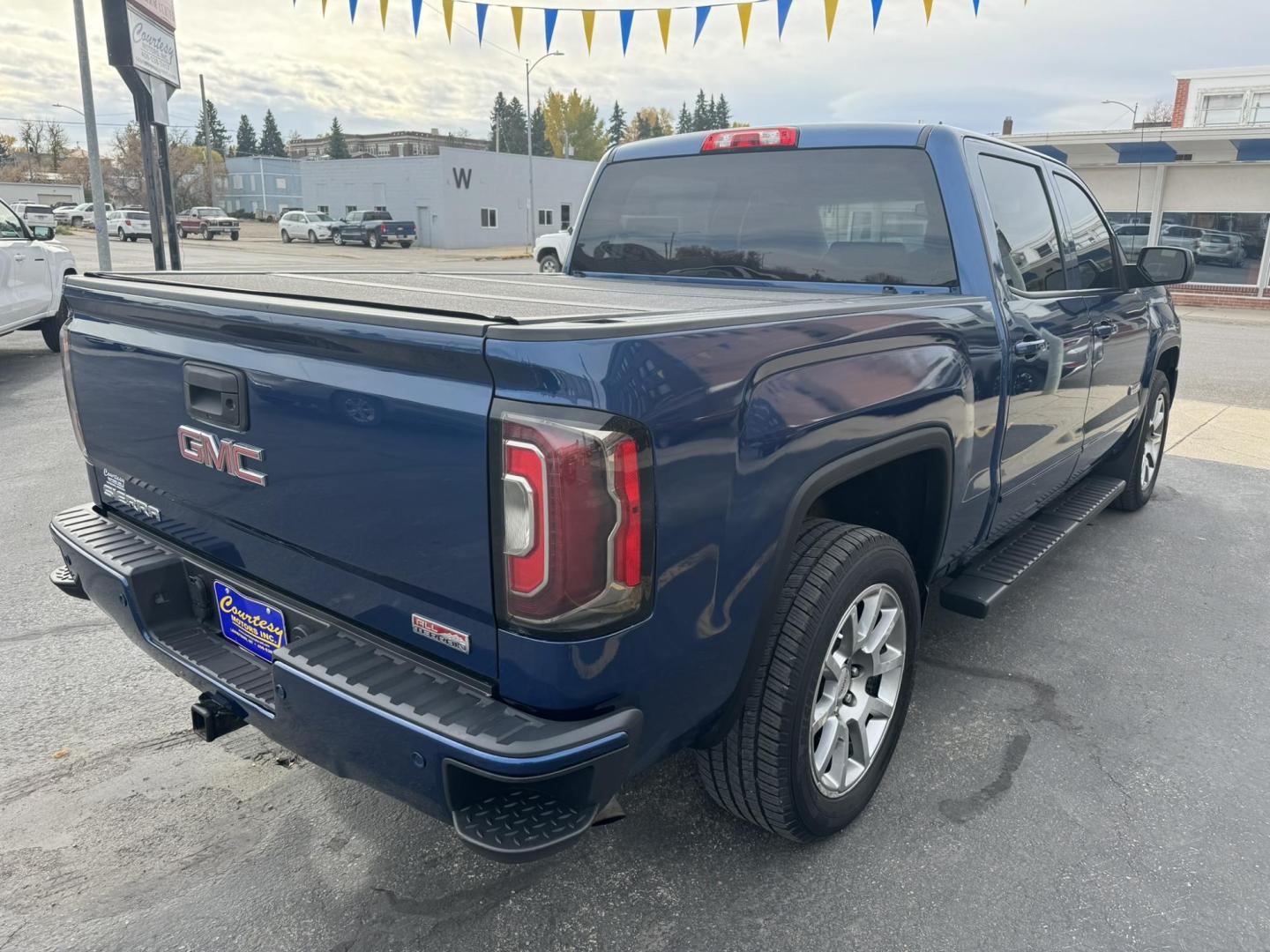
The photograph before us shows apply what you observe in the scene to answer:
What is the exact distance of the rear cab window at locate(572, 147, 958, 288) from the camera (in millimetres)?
3330

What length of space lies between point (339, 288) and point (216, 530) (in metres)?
0.72

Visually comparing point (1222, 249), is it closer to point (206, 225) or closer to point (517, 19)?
point (517, 19)

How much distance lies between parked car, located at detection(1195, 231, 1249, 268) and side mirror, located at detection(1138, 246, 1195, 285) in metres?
20.7

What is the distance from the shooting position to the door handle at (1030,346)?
3203mm

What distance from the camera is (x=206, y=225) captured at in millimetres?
48281

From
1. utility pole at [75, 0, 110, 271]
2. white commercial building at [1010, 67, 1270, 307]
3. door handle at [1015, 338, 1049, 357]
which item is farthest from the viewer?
white commercial building at [1010, 67, 1270, 307]

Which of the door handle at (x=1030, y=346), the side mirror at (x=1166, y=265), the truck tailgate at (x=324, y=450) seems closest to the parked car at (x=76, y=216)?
the truck tailgate at (x=324, y=450)

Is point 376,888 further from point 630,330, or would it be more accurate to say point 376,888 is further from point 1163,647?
point 1163,647

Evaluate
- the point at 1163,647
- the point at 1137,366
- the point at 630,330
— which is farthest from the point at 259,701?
the point at 1137,366

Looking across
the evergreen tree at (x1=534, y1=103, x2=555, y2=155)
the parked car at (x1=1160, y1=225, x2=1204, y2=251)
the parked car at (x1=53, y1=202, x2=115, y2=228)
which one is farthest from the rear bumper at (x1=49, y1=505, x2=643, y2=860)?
the evergreen tree at (x1=534, y1=103, x2=555, y2=155)

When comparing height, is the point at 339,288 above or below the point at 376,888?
above

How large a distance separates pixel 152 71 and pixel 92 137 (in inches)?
122

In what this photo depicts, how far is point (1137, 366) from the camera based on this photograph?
4.83 m

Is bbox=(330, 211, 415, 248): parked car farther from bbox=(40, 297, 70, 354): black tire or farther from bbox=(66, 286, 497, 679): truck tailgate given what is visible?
bbox=(66, 286, 497, 679): truck tailgate
